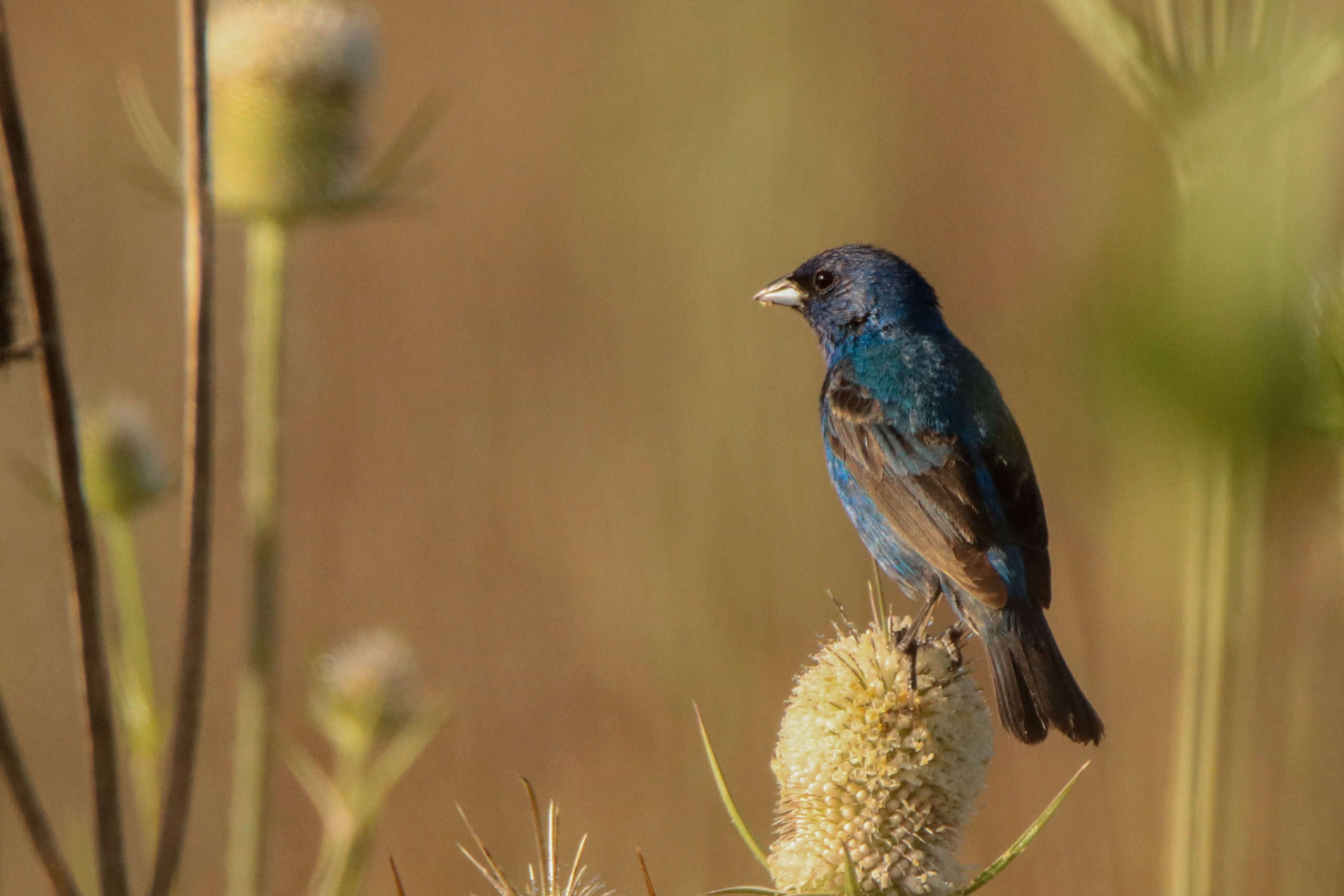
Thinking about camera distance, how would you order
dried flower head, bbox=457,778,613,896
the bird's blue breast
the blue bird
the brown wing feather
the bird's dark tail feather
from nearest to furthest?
dried flower head, bbox=457,778,613,896 < the bird's dark tail feather < the blue bird < the brown wing feather < the bird's blue breast

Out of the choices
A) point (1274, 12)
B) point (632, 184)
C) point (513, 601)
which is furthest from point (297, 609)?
point (1274, 12)

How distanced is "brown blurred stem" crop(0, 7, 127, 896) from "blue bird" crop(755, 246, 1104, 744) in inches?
63.5

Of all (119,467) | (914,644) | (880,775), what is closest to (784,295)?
(119,467)

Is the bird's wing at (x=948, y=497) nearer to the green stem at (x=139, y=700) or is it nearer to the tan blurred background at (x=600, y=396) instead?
the tan blurred background at (x=600, y=396)

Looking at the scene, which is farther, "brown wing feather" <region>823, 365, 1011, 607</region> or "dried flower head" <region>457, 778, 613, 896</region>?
"brown wing feather" <region>823, 365, 1011, 607</region>

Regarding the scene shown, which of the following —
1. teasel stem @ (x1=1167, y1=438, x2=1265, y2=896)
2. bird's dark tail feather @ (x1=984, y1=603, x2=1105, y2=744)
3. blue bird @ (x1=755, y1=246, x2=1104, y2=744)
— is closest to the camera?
teasel stem @ (x1=1167, y1=438, x2=1265, y2=896)

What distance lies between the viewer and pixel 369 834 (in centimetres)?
289

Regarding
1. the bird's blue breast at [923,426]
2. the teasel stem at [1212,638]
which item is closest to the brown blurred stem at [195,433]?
the teasel stem at [1212,638]

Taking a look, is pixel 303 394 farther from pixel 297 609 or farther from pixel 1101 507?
pixel 1101 507

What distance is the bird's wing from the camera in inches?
116

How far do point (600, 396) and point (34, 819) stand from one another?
573 cm

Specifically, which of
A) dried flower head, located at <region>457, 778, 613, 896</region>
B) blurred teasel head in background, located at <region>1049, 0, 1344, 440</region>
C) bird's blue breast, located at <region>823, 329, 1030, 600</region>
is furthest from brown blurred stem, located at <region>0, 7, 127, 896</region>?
bird's blue breast, located at <region>823, 329, 1030, 600</region>

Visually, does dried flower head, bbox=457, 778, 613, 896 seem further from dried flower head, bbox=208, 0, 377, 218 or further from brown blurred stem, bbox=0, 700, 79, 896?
dried flower head, bbox=208, 0, 377, 218

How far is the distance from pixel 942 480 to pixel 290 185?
1920 millimetres
